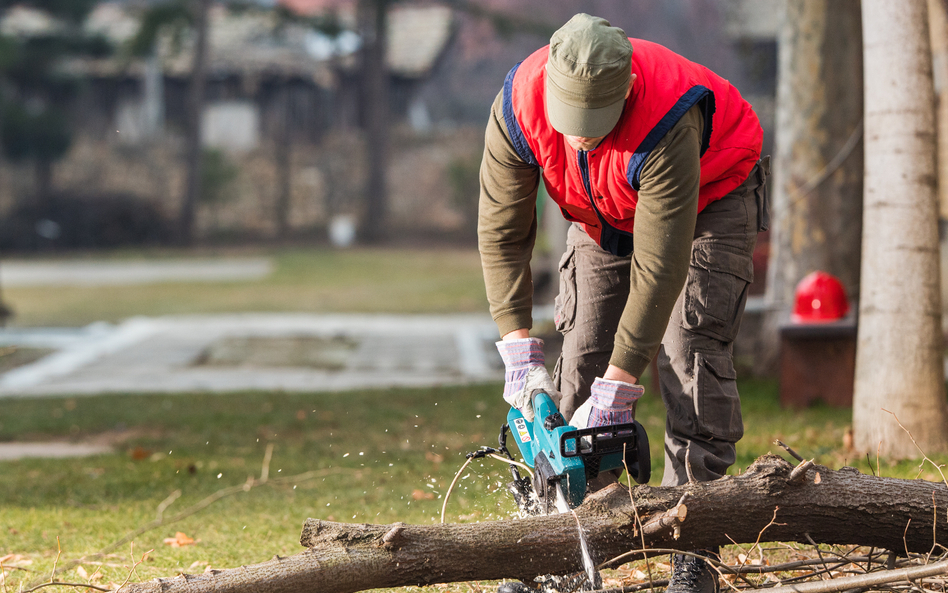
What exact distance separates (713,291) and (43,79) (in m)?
26.6

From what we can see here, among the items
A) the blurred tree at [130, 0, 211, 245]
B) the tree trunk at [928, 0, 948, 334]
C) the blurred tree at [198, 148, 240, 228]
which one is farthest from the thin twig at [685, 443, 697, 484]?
the blurred tree at [198, 148, 240, 228]

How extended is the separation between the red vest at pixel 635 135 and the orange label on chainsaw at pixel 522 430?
601 mm

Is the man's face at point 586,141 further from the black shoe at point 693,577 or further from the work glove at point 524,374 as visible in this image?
the black shoe at point 693,577

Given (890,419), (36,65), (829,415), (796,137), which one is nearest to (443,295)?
(796,137)

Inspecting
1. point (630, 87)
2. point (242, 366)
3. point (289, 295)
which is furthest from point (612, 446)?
point (289, 295)

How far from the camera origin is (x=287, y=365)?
820cm

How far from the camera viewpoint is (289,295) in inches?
571

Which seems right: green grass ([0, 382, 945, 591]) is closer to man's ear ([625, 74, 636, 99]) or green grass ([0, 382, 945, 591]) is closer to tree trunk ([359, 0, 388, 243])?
man's ear ([625, 74, 636, 99])

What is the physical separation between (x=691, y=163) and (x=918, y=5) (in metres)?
2.32

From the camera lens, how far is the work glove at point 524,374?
257 cm

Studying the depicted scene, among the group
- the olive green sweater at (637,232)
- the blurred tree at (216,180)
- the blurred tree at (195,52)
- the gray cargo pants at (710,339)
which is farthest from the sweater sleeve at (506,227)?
the blurred tree at (216,180)

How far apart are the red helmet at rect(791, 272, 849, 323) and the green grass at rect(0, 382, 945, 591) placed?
53 centimetres

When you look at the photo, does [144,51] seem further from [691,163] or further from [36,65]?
[691,163]

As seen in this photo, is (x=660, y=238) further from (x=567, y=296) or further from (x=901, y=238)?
(x=901, y=238)
